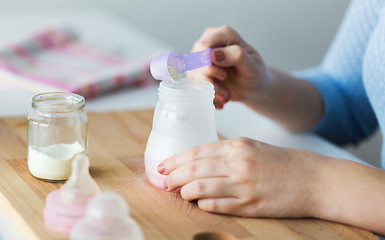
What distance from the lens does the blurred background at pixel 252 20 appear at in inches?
87.4

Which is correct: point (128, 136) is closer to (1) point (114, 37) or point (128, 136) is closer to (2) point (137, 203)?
(2) point (137, 203)

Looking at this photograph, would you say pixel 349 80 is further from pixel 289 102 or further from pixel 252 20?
pixel 252 20

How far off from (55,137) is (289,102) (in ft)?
1.63

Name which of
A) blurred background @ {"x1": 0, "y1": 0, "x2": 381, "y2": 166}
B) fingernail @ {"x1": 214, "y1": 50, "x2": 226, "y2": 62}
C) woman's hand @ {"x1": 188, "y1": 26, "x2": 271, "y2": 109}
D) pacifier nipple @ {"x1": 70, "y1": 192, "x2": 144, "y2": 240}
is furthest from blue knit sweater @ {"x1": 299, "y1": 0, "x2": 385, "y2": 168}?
blurred background @ {"x1": 0, "y1": 0, "x2": 381, "y2": 166}

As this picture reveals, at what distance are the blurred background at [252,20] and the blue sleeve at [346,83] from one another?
995 millimetres

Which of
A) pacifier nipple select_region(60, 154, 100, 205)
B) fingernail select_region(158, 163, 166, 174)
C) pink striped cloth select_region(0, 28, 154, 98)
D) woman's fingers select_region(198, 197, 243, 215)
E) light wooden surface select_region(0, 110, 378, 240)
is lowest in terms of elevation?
pink striped cloth select_region(0, 28, 154, 98)

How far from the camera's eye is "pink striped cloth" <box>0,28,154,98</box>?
1.21 metres

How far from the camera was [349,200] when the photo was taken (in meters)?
0.72

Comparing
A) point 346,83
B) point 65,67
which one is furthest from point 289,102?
point 65,67

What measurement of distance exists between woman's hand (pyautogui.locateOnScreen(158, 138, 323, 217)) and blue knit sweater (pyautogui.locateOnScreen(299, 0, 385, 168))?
0.44 metres

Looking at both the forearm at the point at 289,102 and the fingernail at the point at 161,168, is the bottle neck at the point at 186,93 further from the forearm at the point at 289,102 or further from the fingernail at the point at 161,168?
the forearm at the point at 289,102

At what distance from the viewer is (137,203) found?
0.72 metres

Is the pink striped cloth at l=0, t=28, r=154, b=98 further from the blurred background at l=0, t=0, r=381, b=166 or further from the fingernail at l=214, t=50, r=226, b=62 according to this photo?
the blurred background at l=0, t=0, r=381, b=166

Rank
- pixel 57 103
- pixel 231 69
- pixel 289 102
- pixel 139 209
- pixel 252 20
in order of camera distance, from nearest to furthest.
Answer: pixel 139 209 < pixel 57 103 < pixel 231 69 < pixel 289 102 < pixel 252 20
